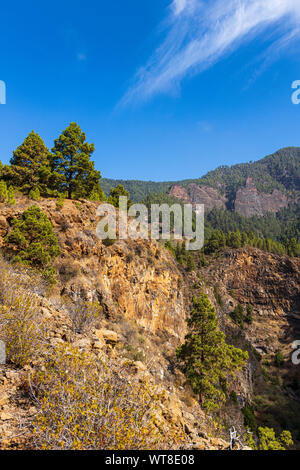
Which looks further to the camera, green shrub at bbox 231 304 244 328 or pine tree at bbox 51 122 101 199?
green shrub at bbox 231 304 244 328

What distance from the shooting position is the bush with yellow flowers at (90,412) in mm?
2990

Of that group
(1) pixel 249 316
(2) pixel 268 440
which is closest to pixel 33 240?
(2) pixel 268 440

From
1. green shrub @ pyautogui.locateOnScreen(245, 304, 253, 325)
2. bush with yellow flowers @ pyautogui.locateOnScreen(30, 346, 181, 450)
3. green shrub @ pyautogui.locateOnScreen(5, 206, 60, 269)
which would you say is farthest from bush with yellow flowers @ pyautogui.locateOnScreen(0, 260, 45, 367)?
green shrub @ pyautogui.locateOnScreen(245, 304, 253, 325)

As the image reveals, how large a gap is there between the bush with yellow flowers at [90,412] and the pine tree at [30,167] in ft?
59.1

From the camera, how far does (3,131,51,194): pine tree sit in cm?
1914

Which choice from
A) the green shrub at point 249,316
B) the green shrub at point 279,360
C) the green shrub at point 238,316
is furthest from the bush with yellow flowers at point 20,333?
the green shrub at point 249,316

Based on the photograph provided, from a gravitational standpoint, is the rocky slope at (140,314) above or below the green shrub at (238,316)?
above

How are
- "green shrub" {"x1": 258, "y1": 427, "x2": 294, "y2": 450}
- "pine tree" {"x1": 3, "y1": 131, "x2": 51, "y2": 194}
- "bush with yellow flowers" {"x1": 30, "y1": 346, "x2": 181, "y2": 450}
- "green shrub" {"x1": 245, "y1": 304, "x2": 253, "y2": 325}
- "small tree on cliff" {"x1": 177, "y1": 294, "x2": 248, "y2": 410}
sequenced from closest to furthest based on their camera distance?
"bush with yellow flowers" {"x1": 30, "y1": 346, "x2": 181, "y2": 450} → "green shrub" {"x1": 258, "y1": 427, "x2": 294, "y2": 450} → "small tree on cliff" {"x1": 177, "y1": 294, "x2": 248, "y2": 410} → "pine tree" {"x1": 3, "y1": 131, "x2": 51, "y2": 194} → "green shrub" {"x1": 245, "y1": 304, "x2": 253, "y2": 325}

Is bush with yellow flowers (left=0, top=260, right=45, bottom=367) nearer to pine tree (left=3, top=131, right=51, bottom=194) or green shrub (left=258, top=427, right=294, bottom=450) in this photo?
green shrub (left=258, top=427, right=294, bottom=450)

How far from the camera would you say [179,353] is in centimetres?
1638

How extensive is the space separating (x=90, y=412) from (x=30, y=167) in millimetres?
21110

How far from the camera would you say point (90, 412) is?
315 centimetres

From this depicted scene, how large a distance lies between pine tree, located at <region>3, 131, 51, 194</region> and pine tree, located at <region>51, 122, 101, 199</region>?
838mm

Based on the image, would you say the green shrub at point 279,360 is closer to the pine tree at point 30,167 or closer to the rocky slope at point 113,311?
the rocky slope at point 113,311
